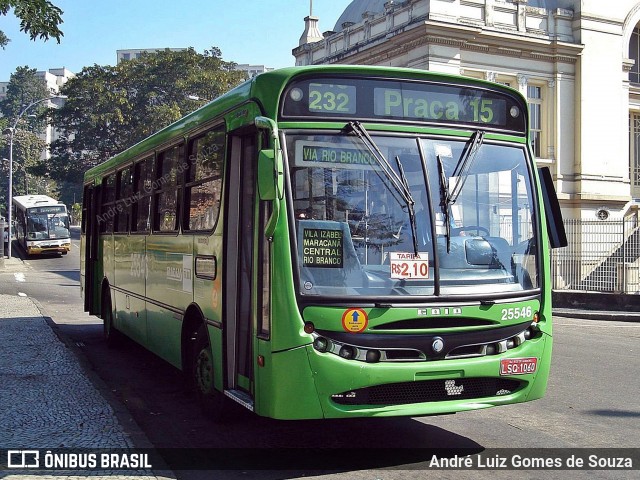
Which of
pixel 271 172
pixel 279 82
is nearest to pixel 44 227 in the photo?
pixel 279 82

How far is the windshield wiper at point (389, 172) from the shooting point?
5996mm

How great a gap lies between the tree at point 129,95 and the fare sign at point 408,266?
55.2 m

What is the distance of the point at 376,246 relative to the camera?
19.4ft

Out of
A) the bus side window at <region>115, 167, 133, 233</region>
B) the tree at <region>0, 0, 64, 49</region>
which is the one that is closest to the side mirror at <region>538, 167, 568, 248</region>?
the bus side window at <region>115, 167, 133, 233</region>

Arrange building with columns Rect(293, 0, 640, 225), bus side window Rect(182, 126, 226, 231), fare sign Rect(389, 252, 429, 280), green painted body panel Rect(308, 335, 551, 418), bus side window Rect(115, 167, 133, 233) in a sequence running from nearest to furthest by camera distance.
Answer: green painted body panel Rect(308, 335, 551, 418), fare sign Rect(389, 252, 429, 280), bus side window Rect(182, 126, 226, 231), bus side window Rect(115, 167, 133, 233), building with columns Rect(293, 0, 640, 225)

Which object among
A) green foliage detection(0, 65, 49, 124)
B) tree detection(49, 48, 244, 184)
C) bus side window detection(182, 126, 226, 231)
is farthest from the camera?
green foliage detection(0, 65, 49, 124)

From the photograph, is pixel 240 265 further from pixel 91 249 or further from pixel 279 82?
pixel 91 249

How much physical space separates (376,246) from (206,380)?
2409 millimetres

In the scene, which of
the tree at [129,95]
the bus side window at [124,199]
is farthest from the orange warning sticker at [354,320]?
the tree at [129,95]

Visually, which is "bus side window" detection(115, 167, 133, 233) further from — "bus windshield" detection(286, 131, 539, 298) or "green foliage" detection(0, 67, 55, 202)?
"green foliage" detection(0, 67, 55, 202)

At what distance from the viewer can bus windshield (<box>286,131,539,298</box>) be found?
5.84 metres

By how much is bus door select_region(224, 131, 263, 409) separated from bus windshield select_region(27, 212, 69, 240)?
138 feet

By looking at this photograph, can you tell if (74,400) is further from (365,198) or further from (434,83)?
(434,83)

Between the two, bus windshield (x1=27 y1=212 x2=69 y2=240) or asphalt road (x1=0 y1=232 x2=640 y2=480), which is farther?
bus windshield (x1=27 y1=212 x2=69 y2=240)
